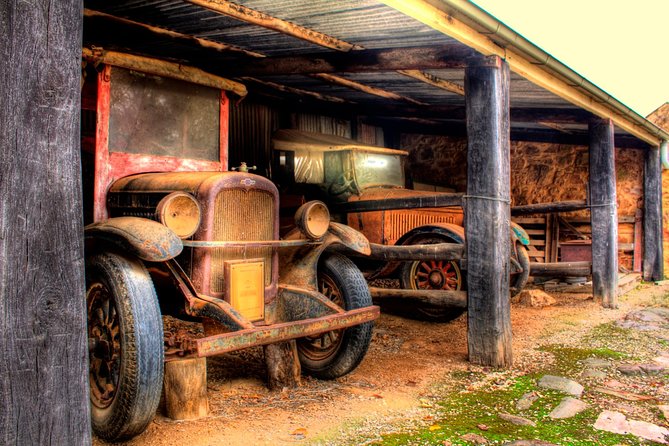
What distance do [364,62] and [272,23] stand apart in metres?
0.88

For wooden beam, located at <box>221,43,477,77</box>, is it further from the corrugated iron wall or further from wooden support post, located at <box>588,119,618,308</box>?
wooden support post, located at <box>588,119,618,308</box>

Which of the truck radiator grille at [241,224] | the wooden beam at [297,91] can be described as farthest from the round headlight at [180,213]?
the wooden beam at [297,91]

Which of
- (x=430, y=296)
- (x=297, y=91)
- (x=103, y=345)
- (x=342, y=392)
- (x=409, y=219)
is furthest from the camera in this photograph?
(x=409, y=219)

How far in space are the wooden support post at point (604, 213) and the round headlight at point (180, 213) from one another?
579cm

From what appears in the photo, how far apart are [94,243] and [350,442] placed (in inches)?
69.4

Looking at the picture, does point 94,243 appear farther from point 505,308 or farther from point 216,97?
point 505,308

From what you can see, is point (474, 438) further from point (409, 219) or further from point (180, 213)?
point (409, 219)

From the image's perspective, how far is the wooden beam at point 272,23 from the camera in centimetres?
347

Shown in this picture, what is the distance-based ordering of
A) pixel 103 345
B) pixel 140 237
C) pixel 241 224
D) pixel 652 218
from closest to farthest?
pixel 140 237
pixel 103 345
pixel 241 224
pixel 652 218

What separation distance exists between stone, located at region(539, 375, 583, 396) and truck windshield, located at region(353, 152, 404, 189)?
11.9ft

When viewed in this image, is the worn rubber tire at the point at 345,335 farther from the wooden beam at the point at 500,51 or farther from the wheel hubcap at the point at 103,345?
the wooden beam at the point at 500,51

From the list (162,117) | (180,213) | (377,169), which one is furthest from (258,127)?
(180,213)

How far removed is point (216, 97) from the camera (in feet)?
14.2

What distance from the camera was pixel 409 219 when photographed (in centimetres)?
675
